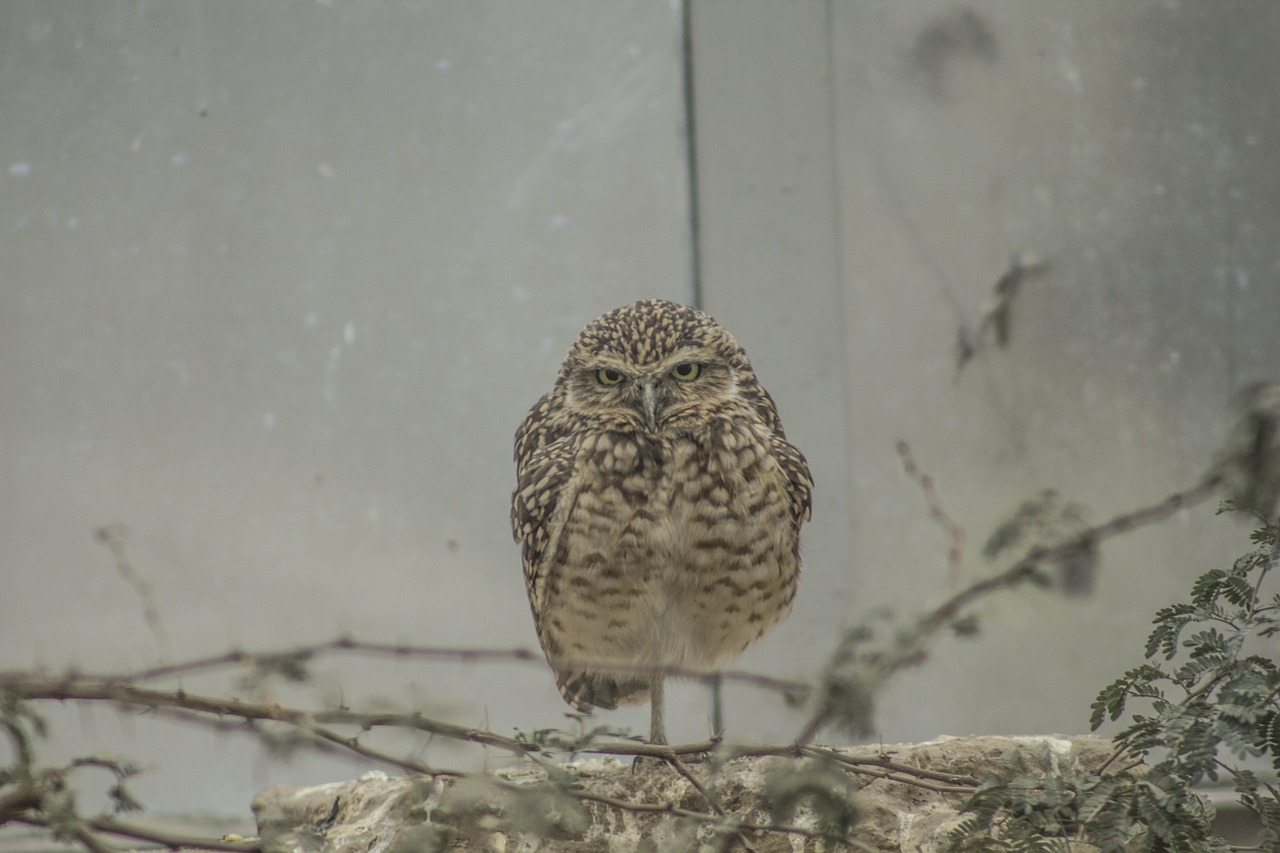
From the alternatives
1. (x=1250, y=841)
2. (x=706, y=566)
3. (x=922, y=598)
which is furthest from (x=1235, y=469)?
(x=922, y=598)

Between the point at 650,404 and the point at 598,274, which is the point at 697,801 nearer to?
the point at 650,404

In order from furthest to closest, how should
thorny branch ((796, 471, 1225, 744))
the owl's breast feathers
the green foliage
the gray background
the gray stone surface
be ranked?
the gray background < the owl's breast feathers < the gray stone surface < the green foliage < thorny branch ((796, 471, 1225, 744))

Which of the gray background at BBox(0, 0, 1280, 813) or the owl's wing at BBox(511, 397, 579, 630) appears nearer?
the owl's wing at BBox(511, 397, 579, 630)

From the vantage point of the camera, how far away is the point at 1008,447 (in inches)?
126

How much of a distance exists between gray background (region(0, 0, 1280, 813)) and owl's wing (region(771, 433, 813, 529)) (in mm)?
1083

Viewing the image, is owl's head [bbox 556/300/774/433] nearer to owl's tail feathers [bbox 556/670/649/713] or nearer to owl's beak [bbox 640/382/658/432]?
owl's beak [bbox 640/382/658/432]

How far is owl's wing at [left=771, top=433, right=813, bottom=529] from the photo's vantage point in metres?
2.03

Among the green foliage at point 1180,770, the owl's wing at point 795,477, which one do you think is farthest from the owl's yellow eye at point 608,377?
the green foliage at point 1180,770

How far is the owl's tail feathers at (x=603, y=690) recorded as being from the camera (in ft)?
7.01

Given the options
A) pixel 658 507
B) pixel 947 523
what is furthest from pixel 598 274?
pixel 947 523

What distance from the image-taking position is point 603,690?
7.23 ft

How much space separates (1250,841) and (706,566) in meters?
1.62

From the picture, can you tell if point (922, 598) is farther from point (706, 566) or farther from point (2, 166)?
point (2, 166)

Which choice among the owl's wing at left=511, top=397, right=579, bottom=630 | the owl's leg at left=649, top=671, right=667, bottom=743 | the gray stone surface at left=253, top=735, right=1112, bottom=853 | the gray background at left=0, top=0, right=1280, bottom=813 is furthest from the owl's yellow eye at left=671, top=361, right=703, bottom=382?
the gray background at left=0, top=0, right=1280, bottom=813
